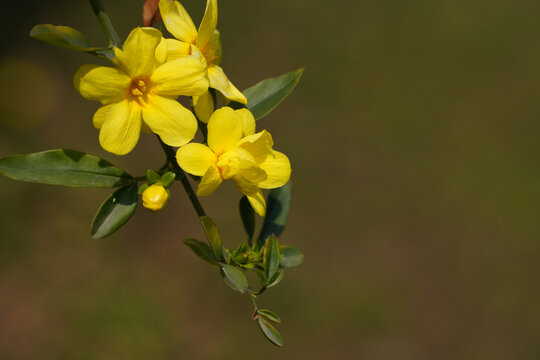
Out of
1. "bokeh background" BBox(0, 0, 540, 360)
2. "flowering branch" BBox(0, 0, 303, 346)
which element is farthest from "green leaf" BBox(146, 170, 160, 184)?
"bokeh background" BBox(0, 0, 540, 360)

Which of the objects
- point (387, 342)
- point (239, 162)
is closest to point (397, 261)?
point (387, 342)

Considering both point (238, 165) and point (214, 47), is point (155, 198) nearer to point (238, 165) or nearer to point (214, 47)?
point (238, 165)

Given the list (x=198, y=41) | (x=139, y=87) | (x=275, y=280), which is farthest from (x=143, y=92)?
(x=275, y=280)

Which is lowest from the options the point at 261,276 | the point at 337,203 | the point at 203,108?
the point at 337,203

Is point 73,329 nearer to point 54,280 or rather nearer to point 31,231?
point 54,280

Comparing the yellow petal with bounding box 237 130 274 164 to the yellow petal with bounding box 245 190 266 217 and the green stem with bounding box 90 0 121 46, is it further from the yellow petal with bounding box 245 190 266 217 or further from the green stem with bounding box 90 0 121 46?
the green stem with bounding box 90 0 121 46

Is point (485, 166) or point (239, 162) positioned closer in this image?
point (239, 162)
